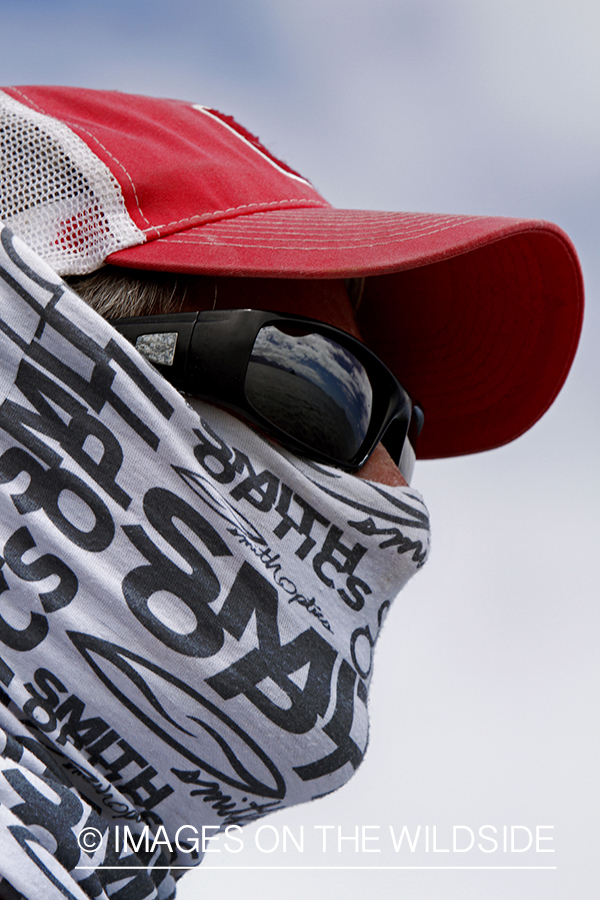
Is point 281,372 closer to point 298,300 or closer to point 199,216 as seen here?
point 298,300

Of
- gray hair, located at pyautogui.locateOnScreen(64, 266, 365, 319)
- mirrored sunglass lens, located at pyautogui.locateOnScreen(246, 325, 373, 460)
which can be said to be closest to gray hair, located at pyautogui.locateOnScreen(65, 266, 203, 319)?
gray hair, located at pyautogui.locateOnScreen(64, 266, 365, 319)

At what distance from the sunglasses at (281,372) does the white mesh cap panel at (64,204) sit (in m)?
0.11

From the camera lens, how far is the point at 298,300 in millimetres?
1116

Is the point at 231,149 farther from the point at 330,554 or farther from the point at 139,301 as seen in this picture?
the point at 330,554

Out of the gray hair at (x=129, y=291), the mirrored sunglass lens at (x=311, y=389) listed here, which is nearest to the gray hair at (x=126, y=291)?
the gray hair at (x=129, y=291)

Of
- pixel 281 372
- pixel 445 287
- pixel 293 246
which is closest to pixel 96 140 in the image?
pixel 293 246

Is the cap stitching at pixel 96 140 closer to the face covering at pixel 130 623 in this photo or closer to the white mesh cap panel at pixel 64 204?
the white mesh cap panel at pixel 64 204

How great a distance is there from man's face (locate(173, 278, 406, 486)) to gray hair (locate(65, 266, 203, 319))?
1.2 inches

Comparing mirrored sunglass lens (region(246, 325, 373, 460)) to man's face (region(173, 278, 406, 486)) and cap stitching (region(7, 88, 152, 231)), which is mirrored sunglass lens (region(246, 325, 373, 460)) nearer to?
man's face (region(173, 278, 406, 486))

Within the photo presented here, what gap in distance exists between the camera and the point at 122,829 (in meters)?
0.93

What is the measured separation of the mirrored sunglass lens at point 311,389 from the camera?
1.00 metres

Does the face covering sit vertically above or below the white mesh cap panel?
below

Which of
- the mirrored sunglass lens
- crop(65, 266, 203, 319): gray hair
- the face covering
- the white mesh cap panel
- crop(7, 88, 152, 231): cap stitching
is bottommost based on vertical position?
the face covering

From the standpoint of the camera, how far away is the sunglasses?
96 centimetres
